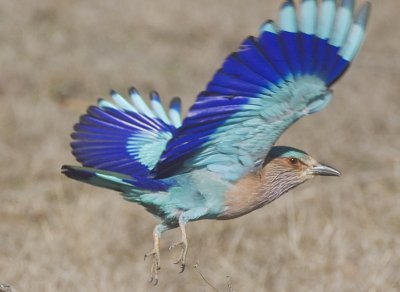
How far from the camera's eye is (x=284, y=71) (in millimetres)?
4977

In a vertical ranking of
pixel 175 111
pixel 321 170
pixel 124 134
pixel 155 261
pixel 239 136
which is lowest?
pixel 155 261

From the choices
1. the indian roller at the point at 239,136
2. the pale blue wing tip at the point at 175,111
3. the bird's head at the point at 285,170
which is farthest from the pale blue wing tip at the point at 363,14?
the pale blue wing tip at the point at 175,111

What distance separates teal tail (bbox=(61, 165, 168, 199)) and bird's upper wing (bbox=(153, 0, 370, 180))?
387mm

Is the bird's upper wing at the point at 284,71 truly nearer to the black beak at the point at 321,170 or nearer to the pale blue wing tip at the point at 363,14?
the pale blue wing tip at the point at 363,14

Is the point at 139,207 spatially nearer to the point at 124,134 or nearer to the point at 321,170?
the point at 124,134

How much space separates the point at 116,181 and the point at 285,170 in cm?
70

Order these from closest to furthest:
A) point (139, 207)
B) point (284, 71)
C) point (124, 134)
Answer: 1. point (284, 71)
2. point (124, 134)
3. point (139, 207)

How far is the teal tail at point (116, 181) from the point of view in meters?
5.18

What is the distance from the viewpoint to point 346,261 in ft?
20.6

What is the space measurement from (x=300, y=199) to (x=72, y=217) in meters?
1.27

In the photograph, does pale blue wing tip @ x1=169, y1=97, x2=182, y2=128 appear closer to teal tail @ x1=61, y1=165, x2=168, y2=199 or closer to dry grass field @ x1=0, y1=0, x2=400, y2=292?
dry grass field @ x1=0, y1=0, x2=400, y2=292

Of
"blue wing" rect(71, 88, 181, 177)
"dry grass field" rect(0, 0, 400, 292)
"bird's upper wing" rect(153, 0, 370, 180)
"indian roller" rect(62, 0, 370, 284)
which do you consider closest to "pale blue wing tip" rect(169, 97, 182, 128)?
"blue wing" rect(71, 88, 181, 177)

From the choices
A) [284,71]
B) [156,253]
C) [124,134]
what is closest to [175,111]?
[124,134]

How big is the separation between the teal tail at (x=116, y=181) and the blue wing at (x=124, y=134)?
0.52 ft
